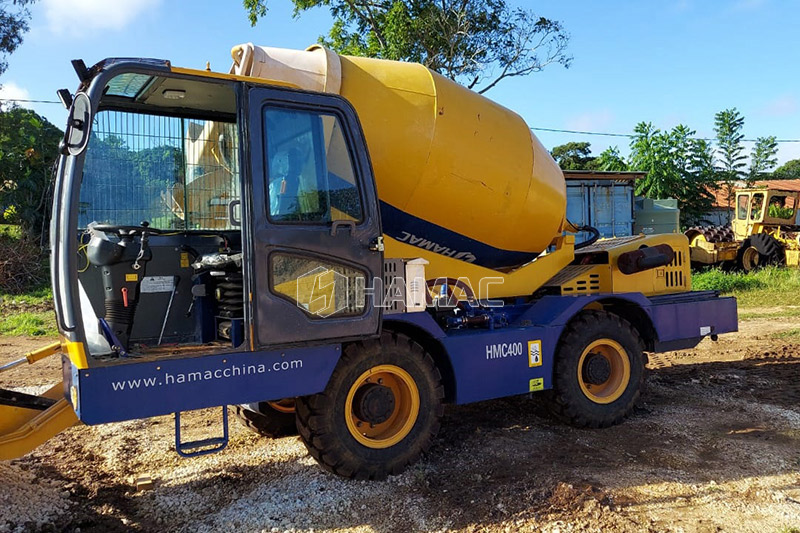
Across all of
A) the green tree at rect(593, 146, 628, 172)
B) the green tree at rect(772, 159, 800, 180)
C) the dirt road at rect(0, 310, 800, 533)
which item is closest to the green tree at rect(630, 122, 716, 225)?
the green tree at rect(593, 146, 628, 172)

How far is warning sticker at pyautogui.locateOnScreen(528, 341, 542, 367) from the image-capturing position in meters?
5.28

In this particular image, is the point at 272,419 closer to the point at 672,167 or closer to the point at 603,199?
the point at 603,199

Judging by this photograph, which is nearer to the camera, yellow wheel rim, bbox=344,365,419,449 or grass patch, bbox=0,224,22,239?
yellow wheel rim, bbox=344,365,419,449

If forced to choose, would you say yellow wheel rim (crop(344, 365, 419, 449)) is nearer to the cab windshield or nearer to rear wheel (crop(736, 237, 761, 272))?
the cab windshield

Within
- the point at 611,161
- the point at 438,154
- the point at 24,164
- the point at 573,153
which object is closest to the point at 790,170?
the point at 573,153

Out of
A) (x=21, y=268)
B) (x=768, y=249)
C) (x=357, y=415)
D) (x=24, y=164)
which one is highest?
(x=24, y=164)

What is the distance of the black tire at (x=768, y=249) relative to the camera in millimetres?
→ 18938

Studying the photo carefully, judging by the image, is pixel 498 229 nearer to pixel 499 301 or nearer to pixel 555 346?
pixel 499 301

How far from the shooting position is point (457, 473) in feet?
15.1

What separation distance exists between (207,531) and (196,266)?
1.67m

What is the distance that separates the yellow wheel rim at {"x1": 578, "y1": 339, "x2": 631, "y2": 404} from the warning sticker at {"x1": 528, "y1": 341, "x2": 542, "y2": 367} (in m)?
0.59

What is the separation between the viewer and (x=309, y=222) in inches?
159

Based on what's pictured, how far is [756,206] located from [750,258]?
7.41 feet

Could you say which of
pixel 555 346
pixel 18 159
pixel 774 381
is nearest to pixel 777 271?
pixel 774 381
